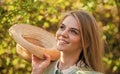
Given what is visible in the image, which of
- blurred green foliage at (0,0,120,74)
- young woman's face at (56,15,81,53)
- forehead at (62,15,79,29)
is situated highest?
forehead at (62,15,79,29)

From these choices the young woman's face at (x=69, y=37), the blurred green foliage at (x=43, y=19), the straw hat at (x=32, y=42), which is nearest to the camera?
the young woman's face at (x=69, y=37)

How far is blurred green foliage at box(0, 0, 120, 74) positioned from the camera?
13.0 feet

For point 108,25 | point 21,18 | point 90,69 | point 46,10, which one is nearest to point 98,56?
point 90,69

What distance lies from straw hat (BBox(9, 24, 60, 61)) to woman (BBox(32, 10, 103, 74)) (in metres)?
0.10

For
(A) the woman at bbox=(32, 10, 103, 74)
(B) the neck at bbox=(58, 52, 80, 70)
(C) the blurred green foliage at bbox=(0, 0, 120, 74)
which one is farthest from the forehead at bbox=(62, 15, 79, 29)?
(C) the blurred green foliage at bbox=(0, 0, 120, 74)

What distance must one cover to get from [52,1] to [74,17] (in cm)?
171

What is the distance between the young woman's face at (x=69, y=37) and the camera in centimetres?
284

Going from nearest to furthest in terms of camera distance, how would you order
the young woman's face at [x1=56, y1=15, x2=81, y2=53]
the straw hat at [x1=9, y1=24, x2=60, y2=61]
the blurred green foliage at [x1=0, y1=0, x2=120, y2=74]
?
the young woman's face at [x1=56, y1=15, x2=81, y2=53]
the straw hat at [x1=9, y1=24, x2=60, y2=61]
the blurred green foliage at [x1=0, y1=0, x2=120, y2=74]

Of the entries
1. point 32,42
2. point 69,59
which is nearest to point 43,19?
point 32,42

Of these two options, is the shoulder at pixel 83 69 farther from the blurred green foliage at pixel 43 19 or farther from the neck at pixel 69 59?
the blurred green foliage at pixel 43 19

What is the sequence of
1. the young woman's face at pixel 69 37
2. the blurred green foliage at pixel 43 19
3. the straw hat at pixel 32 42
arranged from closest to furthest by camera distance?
1. the young woman's face at pixel 69 37
2. the straw hat at pixel 32 42
3. the blurred green foliage at pixel 43 19

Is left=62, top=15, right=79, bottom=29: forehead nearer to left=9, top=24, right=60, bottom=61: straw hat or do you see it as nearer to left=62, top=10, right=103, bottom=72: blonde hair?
left=62, top=10, right=103, bottom=72: blonde hair

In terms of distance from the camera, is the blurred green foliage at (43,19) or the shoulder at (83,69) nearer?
the shoulder at (83,69)

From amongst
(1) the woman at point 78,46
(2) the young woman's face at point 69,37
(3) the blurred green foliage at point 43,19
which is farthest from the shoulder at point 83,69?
(3) the blurred green foliage at point 43,19
